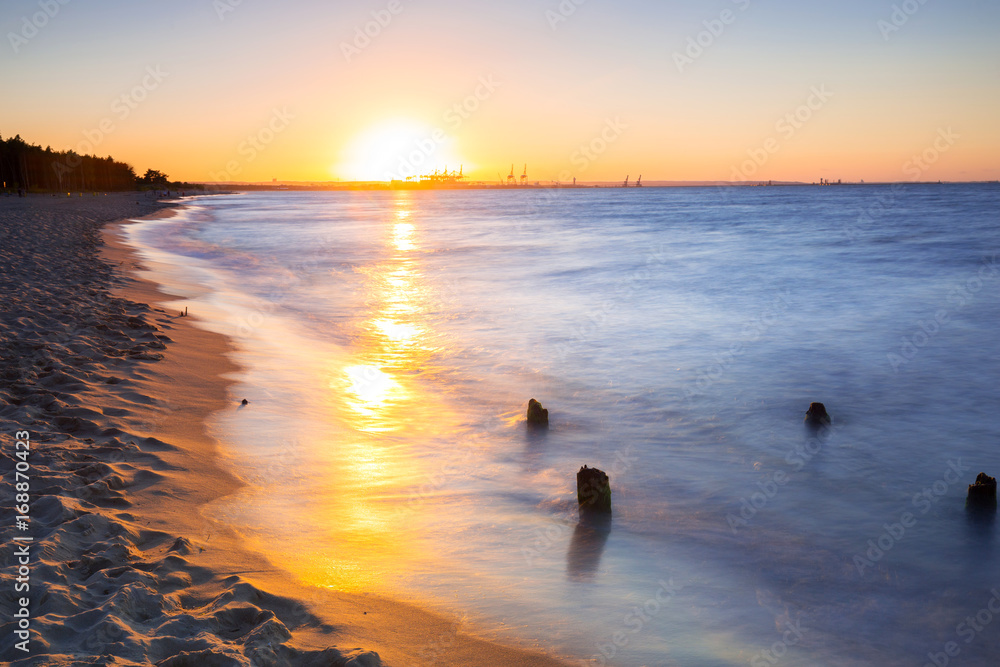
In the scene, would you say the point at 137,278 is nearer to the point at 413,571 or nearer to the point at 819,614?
the point at 413,571

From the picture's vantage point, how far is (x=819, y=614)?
384 cm

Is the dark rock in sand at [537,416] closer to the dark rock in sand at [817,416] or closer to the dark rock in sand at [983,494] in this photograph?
the dark rock in sand at [817,416]

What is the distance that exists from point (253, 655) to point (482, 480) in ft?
9.44

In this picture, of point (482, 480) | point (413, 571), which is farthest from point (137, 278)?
point (413, 571)

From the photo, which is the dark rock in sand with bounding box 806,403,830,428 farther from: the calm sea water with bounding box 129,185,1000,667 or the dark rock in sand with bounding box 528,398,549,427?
the dark rock in sand with bounding box 528,398,549,427

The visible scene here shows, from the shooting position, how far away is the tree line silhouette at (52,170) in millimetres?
68312

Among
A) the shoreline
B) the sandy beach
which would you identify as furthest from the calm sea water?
the sandy beach

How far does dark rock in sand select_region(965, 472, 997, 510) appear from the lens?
5094mm

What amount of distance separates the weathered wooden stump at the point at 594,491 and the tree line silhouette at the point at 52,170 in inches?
2961

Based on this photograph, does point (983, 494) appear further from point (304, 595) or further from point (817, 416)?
point (304, 595)

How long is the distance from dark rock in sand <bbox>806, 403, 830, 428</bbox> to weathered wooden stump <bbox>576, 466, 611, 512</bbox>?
3751 millimetres

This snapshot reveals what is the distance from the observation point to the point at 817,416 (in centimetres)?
731

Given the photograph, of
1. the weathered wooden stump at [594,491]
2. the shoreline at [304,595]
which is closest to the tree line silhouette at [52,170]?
the shoreline at [304,595]

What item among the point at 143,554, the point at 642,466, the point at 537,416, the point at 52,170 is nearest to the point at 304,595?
the point at 143,554
